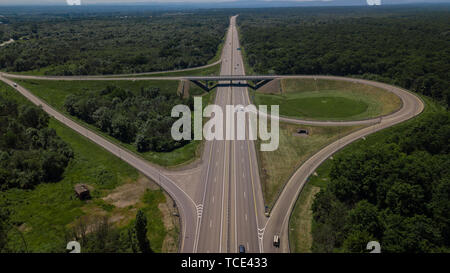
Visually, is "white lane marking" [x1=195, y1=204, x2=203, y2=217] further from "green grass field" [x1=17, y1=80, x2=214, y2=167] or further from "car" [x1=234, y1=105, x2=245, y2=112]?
"green grass field" [x1=17, y1=80, x2=214, y2=167]

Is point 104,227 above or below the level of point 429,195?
→ below

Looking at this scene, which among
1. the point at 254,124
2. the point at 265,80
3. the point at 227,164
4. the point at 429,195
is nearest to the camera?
the point at 429,195

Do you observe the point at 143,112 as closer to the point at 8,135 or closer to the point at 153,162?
the point at 153,162

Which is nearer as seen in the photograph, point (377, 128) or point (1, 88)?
point (377, 128)

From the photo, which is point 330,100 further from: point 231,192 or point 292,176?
point 231,192

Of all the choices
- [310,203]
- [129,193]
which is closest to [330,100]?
[310,203]

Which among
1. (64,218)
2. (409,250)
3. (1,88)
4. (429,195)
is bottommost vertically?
(64,218)

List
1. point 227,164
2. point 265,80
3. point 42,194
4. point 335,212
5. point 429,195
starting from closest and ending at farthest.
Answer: point 429,195, point 335,212, point 42,194, point 227,164, point 265,80

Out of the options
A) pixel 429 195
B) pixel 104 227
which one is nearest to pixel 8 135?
pixel 104 227
